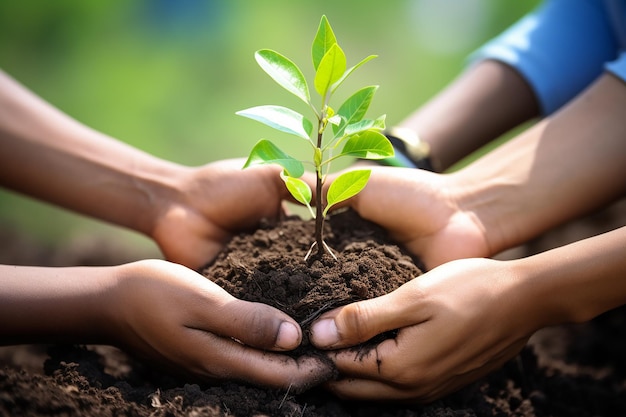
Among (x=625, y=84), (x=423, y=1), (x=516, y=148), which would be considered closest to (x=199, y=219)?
(x=516, y=148)

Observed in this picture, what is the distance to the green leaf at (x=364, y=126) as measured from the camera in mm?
1559

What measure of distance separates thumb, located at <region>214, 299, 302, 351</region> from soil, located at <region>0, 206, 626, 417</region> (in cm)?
9

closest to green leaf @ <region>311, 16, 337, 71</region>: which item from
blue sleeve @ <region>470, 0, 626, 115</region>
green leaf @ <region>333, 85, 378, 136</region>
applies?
green leaf @ <region>333, 85, 378, 136</region>

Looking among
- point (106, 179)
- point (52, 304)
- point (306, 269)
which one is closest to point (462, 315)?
point (306, 269)

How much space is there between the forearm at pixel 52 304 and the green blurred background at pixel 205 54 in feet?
7.54

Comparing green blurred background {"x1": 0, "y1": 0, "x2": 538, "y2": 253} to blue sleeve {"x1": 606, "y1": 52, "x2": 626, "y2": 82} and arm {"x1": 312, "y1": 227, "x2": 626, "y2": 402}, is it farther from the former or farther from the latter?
arm {"x1": 312, "y1": 227, "x2": 626, "y2": 402}

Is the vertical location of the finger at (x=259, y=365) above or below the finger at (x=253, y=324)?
below

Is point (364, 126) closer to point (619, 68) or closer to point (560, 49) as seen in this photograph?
point (619, 68)

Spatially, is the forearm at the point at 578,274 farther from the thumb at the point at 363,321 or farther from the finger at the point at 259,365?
the finger at the point at 259,365

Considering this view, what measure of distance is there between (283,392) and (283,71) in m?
0.75

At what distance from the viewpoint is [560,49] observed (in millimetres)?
2693

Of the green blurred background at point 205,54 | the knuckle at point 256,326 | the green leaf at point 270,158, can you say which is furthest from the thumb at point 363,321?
the green blurred background at point 205,54

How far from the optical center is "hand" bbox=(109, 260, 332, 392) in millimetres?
1508

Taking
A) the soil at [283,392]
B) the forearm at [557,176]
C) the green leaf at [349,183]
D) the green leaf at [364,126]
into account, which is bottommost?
the soil at [283,392]
